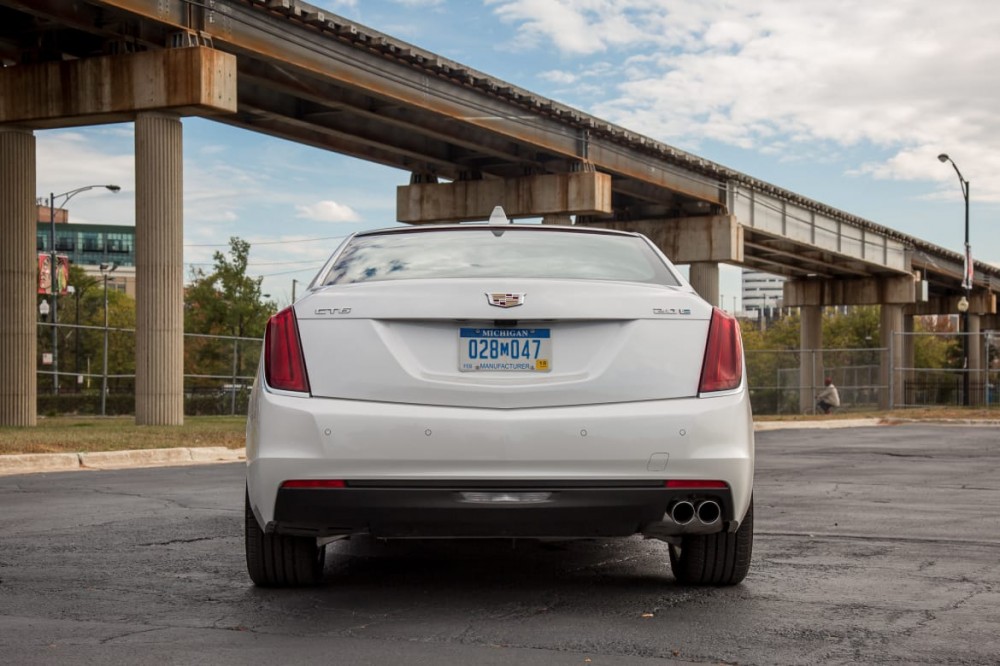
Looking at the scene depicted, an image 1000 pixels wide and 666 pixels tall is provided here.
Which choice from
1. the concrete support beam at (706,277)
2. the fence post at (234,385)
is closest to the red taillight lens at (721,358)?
the fence post at (234,385)

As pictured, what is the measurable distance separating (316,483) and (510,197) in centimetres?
3609

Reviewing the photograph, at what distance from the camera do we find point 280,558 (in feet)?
19.2

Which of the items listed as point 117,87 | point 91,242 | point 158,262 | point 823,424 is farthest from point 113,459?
point 91,242

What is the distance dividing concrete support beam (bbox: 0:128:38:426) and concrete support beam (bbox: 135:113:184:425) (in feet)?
8.74

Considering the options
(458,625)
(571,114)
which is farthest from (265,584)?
(571,114)

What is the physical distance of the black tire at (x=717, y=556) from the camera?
5863mm

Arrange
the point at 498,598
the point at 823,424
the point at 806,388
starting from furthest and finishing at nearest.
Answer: the point at 806,388
the point at 823,424
the point at 498,598

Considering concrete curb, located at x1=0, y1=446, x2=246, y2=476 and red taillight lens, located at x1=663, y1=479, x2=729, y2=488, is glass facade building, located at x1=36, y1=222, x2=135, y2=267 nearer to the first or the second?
concrete curb, located at x1=0, y1=446, x2=246, y2=476

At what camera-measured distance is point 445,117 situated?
33406mm

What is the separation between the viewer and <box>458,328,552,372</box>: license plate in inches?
206

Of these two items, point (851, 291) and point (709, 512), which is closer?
point (709, 512)

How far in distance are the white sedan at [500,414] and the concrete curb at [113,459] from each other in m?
A: 10.6

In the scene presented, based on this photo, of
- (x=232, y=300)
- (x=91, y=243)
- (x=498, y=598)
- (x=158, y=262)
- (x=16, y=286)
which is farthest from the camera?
(x=91, y=243)

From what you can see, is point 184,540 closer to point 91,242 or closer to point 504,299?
point 504,299
